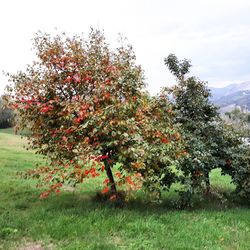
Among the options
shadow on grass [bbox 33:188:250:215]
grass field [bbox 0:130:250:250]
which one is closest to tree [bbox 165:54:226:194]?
shadow on grass [bbox 33:188:250:215]

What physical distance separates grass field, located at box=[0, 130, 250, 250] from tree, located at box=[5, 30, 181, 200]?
82 cm

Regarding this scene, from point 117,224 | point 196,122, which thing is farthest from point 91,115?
point 196,122

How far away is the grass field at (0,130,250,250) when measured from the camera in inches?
290

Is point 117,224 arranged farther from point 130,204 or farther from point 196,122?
point 196,122

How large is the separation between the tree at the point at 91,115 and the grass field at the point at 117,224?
0.82 meters

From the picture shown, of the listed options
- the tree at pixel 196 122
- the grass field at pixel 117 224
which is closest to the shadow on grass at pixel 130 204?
the grass field at pixel 117 224

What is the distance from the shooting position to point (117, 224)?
27.5ft

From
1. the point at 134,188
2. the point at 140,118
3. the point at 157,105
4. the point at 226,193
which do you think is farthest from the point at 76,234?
the point at 226,193

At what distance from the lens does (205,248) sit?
723cm

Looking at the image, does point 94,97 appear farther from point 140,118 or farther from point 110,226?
point 110,226

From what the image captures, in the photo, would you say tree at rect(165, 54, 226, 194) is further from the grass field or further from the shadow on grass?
the grass field

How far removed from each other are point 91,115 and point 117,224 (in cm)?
261

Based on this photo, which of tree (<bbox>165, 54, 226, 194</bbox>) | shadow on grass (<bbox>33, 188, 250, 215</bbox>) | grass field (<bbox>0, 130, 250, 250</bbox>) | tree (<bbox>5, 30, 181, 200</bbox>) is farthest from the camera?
tree (<bbox>165, 54, 226, 194</bbox>)

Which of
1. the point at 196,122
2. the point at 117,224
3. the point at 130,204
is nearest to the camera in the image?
the point at 117,224
